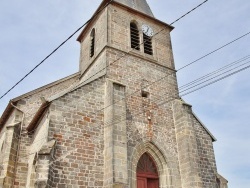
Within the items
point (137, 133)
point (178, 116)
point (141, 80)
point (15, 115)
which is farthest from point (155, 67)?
point (15, 115)

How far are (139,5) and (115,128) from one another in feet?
30.2

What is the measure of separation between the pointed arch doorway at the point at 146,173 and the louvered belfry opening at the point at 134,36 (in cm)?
566

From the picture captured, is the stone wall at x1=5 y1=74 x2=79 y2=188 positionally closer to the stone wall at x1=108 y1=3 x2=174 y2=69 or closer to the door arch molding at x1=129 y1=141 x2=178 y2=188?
the stone wall at x1=108 y1=3 x2=174 y2=69

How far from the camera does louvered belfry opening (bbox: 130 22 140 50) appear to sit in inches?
581

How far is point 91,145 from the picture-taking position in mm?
10461

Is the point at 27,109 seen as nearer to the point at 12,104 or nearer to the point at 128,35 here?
the point at 12,104

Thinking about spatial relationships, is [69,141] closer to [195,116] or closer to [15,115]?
[15,115]

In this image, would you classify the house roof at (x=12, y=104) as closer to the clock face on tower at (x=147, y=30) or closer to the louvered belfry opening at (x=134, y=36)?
the louvered belfry opening at (x=134, y=36)

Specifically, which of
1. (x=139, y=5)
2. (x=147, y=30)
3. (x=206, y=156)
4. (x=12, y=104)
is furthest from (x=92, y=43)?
(x=206, y=156)

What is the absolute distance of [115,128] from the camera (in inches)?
418

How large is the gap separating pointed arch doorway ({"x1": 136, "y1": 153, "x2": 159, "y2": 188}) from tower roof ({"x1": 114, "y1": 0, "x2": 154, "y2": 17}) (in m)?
8.64

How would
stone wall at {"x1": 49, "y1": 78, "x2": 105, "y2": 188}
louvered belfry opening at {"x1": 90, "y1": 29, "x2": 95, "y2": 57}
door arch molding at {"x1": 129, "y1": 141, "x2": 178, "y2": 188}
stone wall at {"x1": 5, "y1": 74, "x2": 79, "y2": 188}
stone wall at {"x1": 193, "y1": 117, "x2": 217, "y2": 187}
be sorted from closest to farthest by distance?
1. stone wall at {"x1": 49, "y1": 78, "x2": 105, "y2": 188}
2. door arch molding at {"x1": 129, "y1": 141, "x2": 178, "y2": 188}
3. stone wall at {"x1": 5, "y1": 74, "x2": 79, "y2": 188}
4. stone wall at {"x1": 193, "y1": 117, "x2": 217, "y2": 187}
5. louvered belfry opening at {"x1": 90, "y1": 29, "x2": 95, "y2": 57}

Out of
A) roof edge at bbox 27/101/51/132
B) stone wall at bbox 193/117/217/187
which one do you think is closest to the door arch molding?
stone wall at bbox 193/117/217/187

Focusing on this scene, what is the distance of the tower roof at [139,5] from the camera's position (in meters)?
16.3
